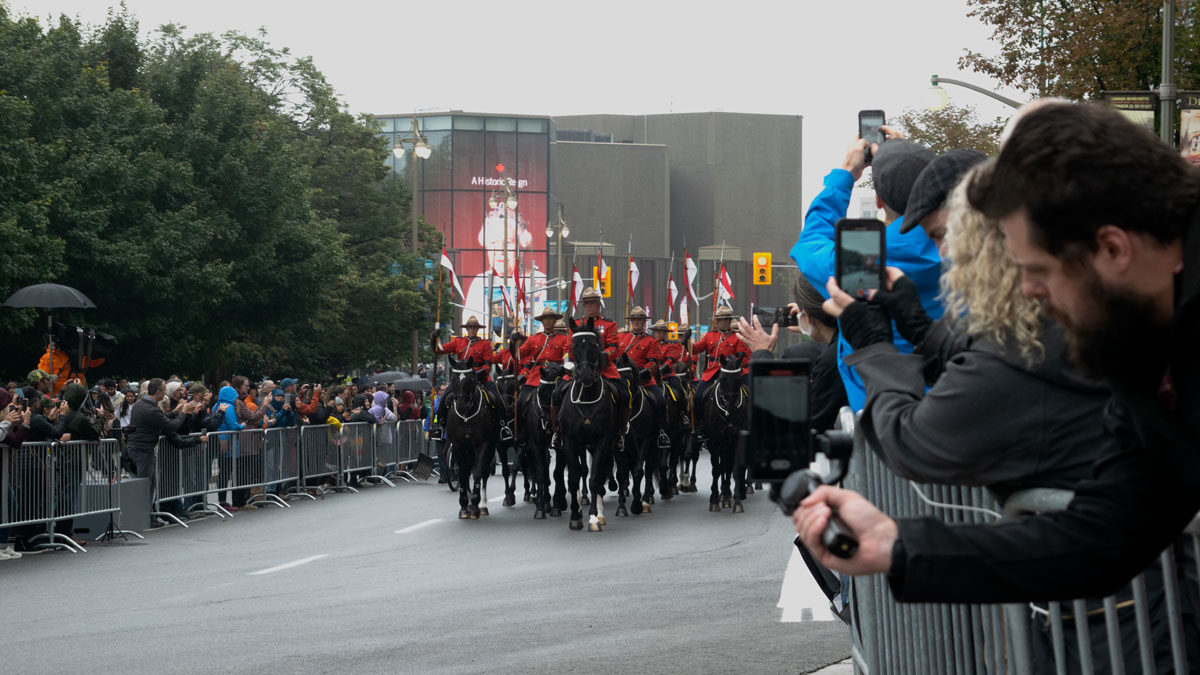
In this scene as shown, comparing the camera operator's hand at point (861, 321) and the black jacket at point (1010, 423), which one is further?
the camera operator's hand at point (861, 321)

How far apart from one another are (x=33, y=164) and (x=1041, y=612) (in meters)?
32.0

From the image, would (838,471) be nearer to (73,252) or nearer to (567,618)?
(567,618)

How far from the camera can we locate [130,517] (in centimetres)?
1923

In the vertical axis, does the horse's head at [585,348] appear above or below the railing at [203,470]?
above

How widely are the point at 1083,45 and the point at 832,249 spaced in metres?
25.8

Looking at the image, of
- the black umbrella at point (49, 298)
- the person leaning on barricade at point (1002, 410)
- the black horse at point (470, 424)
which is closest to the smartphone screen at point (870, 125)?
the person leaning on barricade at point (1002, 410)

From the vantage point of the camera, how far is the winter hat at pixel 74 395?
59.4 feet

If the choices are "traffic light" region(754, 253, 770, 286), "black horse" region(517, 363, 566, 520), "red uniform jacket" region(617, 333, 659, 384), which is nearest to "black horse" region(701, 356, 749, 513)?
"red uniform jacket" region(617, 333, 659, 384)

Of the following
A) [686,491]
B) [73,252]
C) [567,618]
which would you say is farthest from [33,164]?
[567,618]

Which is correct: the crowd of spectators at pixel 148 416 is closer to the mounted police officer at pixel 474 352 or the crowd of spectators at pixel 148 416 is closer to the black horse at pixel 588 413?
the mounted police officer at pixel 474 352

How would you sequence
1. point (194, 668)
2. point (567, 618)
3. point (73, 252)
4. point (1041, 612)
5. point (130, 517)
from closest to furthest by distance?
point (1041, 612) < point (194, 668) < point (567, 618) < point (130, 517) < point (73, 252)

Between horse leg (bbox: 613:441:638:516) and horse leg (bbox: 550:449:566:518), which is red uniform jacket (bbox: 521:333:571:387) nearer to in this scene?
horse leg (bbox: 550:449:566:518)

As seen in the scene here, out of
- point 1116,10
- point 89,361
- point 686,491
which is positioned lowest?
point 686,491

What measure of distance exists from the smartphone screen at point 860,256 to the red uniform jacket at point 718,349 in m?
18.0
